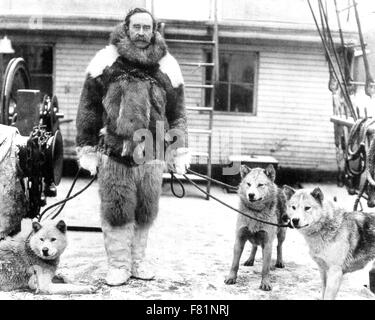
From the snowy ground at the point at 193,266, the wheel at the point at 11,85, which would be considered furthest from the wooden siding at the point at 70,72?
the snowy ground at the point at 193,266

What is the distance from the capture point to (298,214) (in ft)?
11.8

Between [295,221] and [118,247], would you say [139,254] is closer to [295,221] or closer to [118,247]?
[118,247]

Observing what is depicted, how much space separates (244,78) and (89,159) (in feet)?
22.5

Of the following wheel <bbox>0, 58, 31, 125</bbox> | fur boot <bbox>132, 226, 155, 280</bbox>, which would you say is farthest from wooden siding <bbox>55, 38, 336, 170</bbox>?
fur boot <bbox>132, 226, 155, 280</bbox>

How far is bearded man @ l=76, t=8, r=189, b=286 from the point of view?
13.8ft

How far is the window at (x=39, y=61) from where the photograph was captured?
10.7 m

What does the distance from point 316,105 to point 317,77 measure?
54cm

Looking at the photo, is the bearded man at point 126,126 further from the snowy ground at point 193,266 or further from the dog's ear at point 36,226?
the dog's ear at point 36,226

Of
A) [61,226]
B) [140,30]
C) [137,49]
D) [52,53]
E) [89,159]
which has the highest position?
[52,53]

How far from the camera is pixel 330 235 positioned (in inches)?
143

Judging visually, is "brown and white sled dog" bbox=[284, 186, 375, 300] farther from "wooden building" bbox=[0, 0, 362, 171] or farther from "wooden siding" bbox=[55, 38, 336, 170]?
"wooden siding" bbox=[55, 38, 336, 170]


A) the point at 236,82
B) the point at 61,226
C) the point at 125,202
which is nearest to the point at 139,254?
the point at 125,202

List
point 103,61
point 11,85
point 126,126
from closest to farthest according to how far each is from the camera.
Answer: point 126,126
point 103,61
point 11,85

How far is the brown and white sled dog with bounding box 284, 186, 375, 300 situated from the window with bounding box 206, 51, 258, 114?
7.13m
